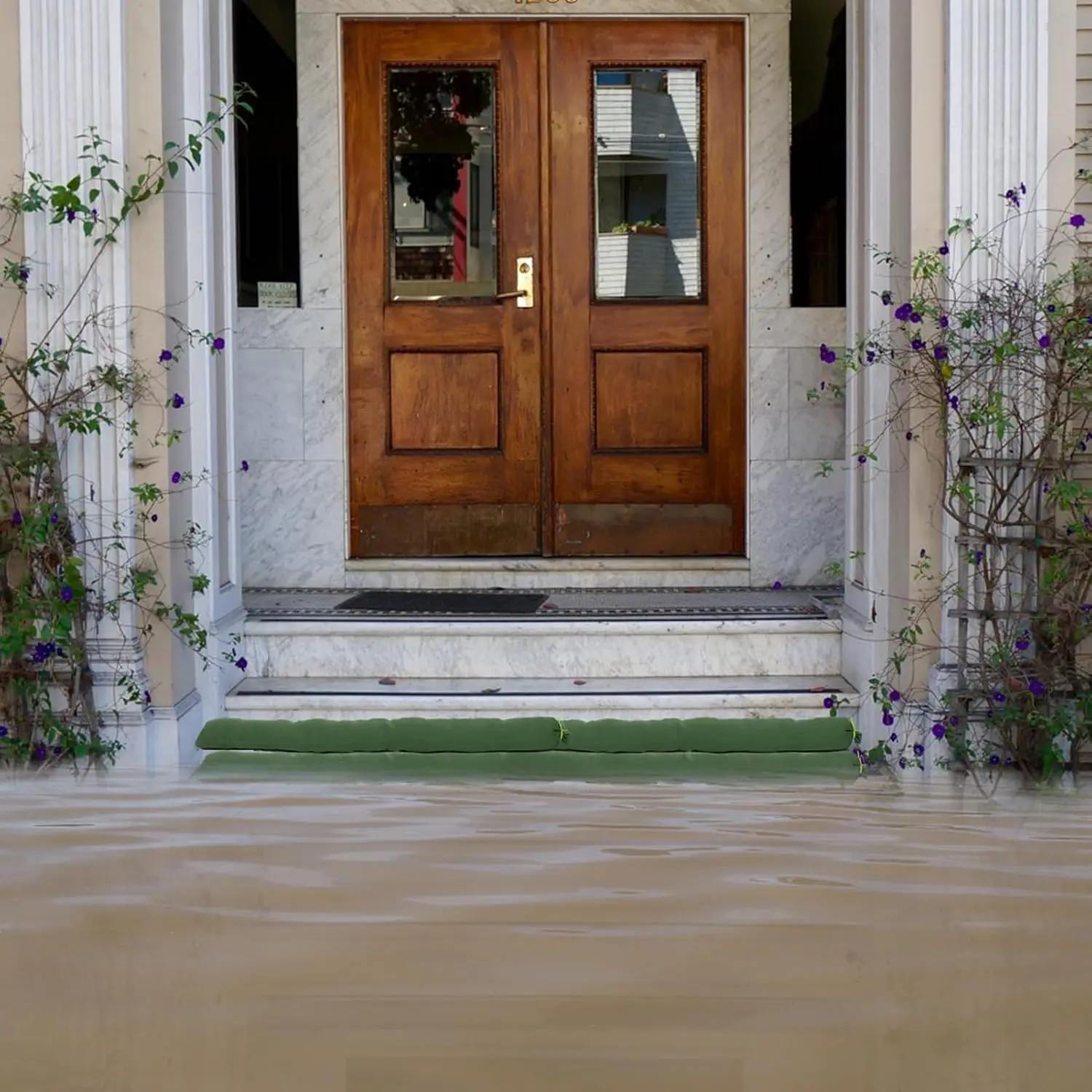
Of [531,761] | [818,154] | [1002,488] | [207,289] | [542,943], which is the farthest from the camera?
[818,154]

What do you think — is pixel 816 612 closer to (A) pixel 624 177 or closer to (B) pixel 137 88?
(A) pixel 624 177

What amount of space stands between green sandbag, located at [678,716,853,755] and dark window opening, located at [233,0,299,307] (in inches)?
88.0

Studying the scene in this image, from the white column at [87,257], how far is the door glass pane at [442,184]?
4.92 feet

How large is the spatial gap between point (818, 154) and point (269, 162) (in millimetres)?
1948

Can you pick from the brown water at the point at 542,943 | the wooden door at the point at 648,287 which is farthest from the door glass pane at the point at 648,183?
the brown water at the point at 542,943

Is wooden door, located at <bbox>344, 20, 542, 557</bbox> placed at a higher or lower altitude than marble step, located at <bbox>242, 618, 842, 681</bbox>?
higher

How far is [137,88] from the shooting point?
3.57 metres

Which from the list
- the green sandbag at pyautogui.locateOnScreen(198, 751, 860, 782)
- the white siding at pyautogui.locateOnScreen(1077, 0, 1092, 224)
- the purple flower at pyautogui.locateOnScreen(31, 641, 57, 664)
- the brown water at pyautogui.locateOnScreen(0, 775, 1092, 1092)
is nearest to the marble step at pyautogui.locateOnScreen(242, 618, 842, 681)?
the green sandbag at pyautogui.locateOnScreen(198, 751, 860, 782)

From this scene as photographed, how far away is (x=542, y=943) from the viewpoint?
3.02 ft

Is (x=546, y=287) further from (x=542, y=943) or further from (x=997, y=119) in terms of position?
(x=542, y=943)

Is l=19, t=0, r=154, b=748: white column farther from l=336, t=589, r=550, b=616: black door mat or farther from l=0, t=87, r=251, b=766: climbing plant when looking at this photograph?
l=336, t=589, r=550, b=616: black door mat

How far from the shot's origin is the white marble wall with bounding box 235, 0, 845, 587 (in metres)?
4.89

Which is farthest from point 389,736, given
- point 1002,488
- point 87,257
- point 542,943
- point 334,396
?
point 542,943

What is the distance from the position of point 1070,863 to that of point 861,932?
7.0 inches
